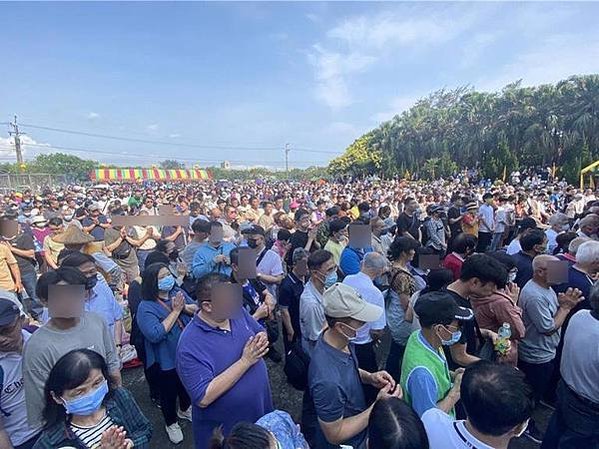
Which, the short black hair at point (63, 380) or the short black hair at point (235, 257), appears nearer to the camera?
the short black hair at point (63, 380)

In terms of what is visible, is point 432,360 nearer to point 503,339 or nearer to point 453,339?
point 453,339

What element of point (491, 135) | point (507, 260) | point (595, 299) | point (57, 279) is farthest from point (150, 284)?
point (491, 135)

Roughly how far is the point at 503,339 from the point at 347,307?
154 cm

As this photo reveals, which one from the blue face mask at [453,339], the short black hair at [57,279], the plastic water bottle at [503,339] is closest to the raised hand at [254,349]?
the blue face mask at [453,339]

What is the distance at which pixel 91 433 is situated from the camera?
187 cm

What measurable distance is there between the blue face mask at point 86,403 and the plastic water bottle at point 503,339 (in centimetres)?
266

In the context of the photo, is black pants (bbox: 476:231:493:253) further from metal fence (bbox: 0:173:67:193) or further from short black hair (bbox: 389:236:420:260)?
metal fence (bbox: 0:173:67:193)

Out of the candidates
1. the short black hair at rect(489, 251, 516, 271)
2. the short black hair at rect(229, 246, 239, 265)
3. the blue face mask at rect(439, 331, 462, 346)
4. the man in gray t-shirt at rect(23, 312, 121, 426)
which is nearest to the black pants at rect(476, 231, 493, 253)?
the short black hair at rect(489, 251, 516, 271)

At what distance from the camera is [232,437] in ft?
4.70

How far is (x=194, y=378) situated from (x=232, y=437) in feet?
2.61

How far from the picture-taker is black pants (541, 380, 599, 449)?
2.53 metres

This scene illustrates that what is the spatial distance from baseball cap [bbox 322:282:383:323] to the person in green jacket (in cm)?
Answer: 28

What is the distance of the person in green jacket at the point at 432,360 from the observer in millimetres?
2004

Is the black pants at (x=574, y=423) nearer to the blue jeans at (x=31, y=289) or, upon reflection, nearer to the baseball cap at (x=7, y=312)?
the baseball cap at (x=7, y=312)
